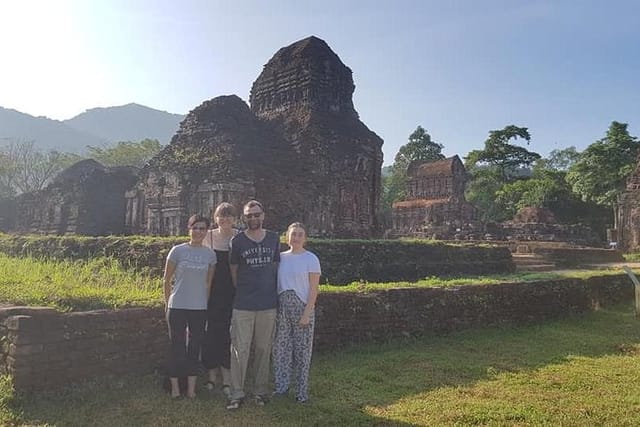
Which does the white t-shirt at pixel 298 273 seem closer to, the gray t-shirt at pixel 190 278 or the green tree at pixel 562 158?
the gray t-shirt at pixel 190 278

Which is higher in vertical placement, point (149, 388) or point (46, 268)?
point (46, 268)

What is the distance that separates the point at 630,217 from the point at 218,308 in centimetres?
2523

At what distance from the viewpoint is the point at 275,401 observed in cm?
438

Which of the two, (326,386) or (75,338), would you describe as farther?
(326,386)

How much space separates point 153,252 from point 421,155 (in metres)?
52.1

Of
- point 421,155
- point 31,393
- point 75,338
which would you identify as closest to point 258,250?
point 75,338

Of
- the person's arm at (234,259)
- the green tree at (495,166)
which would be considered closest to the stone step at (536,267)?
the person's arm at (234,259)

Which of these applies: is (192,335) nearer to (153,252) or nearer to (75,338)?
(75,338)

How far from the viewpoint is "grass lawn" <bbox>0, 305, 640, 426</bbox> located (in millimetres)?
3971

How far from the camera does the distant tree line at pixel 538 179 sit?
38.4 m

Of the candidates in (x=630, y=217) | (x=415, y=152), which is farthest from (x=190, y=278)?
(x=415, y=152)

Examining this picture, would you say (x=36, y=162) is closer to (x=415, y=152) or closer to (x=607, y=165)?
(x=415, y=152)

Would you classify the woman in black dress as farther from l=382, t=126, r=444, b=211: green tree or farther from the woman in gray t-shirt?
l=382, t=126, r=444, b=211: green tree

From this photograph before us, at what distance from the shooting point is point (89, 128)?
550 ft
